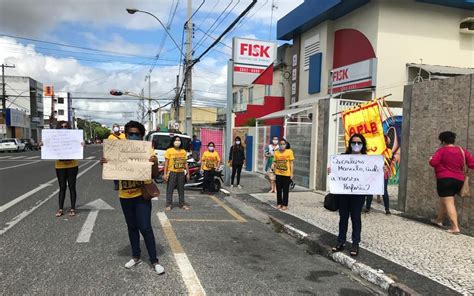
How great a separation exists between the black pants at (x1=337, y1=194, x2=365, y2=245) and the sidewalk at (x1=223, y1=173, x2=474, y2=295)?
1.14 ft

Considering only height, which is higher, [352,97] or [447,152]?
[352,97]

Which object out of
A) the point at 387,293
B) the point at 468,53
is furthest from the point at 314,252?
the point at 468,53

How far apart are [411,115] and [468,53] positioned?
1016cm

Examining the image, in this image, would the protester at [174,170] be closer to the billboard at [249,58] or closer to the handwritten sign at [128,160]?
the handwritten sign at [128,160]

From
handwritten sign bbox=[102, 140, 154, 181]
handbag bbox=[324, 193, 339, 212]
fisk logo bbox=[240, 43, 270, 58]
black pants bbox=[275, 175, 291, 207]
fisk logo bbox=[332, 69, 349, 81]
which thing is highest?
fisk logo bbox=[240, 43, 270, 58]

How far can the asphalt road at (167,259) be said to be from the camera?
4543 mm

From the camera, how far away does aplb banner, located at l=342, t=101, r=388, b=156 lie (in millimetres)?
8312

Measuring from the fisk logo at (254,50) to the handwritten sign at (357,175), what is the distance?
29.1ft

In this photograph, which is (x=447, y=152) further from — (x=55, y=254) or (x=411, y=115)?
(x=55, y=254)

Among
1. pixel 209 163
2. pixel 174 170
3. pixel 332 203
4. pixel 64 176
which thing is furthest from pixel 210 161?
pixel 332 203

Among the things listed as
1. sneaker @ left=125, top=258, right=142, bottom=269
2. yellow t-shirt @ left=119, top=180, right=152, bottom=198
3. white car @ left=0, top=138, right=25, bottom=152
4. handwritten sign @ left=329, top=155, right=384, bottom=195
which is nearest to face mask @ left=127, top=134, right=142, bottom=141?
yellow t-shirt @ left=119, top=180, right=152, bottom=198

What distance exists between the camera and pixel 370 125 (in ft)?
27.5

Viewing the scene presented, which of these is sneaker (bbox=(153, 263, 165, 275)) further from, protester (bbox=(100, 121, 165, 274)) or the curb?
the curb

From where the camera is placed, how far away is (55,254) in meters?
5.55
